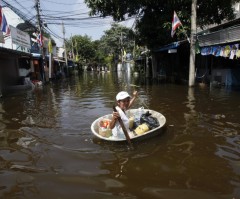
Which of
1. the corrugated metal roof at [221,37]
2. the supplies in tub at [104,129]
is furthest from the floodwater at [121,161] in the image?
the corrugated metal roof at [221,37]

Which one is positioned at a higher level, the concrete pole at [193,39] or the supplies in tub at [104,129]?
the concrete pole at [193,39]

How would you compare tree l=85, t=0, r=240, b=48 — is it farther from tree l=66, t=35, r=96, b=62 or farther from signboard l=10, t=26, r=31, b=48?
tree l=66, t=35, r=96, b=62

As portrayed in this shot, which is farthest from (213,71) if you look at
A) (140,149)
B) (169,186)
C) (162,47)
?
(169,186)

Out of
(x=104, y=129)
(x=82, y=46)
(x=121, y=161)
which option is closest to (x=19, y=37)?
(x=104, y=129)

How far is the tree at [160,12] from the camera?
21609 millimetres

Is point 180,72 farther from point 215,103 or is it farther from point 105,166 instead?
point 105,166

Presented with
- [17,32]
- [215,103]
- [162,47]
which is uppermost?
[17,32]

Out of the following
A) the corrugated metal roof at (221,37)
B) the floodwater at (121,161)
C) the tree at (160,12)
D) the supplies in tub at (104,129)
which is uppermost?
the tree at (160,12)

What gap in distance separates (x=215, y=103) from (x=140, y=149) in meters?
7.18

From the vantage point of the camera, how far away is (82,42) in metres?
83.1

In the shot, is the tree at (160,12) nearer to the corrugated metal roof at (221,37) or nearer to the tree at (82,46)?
→ the corrugated metal roof at (221,37)

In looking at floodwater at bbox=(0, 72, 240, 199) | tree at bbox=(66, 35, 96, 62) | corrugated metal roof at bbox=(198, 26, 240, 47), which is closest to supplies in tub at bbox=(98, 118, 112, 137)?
floodwater at bbox=(0, 72, 240, 199)

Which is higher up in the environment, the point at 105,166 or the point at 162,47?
the point at 162,47

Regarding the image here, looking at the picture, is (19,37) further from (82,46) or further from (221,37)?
(82,46)
